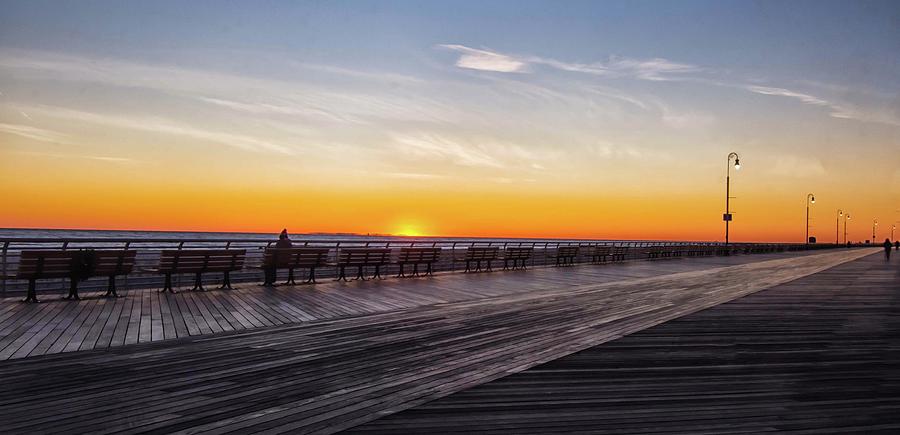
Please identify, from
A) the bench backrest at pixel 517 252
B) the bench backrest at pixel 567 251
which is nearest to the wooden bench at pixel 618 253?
the bench backrest at pixel 567 251

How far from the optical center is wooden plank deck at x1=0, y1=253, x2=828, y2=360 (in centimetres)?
676

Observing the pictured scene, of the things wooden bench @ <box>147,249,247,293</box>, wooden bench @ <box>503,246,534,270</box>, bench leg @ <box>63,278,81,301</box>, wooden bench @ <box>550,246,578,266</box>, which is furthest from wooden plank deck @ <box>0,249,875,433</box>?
wooden bench @ <box>550,246,578,266</box>

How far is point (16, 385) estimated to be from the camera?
465 cm

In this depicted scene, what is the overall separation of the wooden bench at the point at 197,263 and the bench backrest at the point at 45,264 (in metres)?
1.42

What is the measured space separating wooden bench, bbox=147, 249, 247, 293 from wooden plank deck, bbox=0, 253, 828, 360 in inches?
19.5

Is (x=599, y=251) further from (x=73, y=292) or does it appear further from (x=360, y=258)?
(x=73, y=292)

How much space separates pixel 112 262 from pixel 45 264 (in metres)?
1.01

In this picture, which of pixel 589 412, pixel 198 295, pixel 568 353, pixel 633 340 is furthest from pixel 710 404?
pixel 198 295

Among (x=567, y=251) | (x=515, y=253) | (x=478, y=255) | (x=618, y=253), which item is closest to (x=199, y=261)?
(x=478, y=255)

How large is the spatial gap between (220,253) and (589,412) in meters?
9.76

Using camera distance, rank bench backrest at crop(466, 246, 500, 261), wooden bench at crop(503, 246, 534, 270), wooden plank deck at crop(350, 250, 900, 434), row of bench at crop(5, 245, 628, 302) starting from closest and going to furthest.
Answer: wooden plank deck at crop(350, 250, 900, 434) → row of bench at crop(5, 245, 628, 302) → bench backrest at crop(466, 246, 500, 261) → wooden bench at crop(503, 246, 534, 270)

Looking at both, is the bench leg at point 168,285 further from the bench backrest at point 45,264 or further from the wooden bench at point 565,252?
the wooden bench at point 565,252

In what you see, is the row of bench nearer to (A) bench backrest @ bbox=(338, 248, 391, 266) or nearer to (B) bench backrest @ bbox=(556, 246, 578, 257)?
(A) bench backrest @ bbox=(338, 248, 391, 266)

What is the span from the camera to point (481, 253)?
19.9 meters
